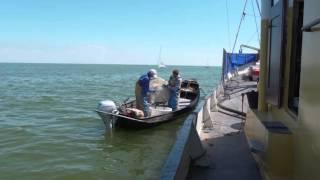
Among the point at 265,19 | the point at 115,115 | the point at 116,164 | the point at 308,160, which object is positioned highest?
the point at 265,19

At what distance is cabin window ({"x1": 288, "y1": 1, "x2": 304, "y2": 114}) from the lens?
4.39 m

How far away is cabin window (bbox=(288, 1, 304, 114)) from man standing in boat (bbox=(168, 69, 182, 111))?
41.9 feet

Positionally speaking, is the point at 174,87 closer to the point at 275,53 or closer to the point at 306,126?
the point at 275,53

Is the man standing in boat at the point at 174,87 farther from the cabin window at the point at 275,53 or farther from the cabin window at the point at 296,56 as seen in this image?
the cabin window at the point at 296,56

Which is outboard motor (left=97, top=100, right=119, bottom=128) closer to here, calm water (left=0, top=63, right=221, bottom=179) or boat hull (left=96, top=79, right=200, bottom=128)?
boat hull (left=96, top=79, right=200, bottom=128)

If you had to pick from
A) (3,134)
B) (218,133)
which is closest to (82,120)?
(3,134)

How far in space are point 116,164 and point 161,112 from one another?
17.4ft

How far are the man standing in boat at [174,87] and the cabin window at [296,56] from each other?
12.8 metres

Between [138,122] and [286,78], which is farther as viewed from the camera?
[138,122]

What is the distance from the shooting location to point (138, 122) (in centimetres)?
1566

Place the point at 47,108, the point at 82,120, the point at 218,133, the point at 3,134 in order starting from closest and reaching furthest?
the point at 218,133, the point at 3,134, the point at 82,120, the point at 47,108

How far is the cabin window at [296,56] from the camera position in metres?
4.39

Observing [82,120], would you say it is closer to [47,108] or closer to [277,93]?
[47,108]

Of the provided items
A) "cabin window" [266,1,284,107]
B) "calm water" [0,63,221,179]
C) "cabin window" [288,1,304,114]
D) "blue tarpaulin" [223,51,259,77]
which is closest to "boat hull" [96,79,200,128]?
"calm water" [0,63,221,179]
